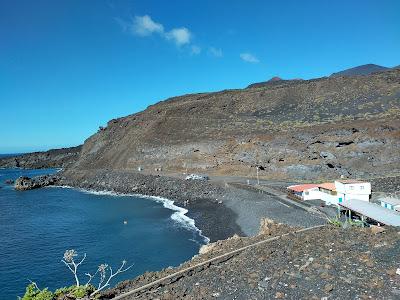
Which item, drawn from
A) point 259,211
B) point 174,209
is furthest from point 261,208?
point 174,209

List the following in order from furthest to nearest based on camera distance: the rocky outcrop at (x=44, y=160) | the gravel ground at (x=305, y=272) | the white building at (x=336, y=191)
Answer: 1. the rocky outcrop at (x=44, y=160)
2. the white building at (x=336, y=191)
3. the gravel ground at (x=305, y=272)

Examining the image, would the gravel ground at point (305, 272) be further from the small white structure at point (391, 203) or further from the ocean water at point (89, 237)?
the small white structure at point (391, 203)

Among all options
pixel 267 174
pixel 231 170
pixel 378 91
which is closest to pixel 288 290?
pixel 267 174

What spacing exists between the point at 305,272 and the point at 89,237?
29.8 metres

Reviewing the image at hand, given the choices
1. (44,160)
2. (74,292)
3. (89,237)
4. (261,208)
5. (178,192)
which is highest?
(44,160)

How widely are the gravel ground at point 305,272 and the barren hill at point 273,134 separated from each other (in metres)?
41.2

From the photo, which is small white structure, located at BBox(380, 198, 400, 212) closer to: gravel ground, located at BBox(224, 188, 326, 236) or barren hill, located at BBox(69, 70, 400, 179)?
gravel ground, located at BBox(224, 188, 326, 236)

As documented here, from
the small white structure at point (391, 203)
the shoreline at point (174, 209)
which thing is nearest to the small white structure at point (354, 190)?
the small white structure at point (391, 203)

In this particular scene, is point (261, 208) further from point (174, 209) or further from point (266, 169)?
point (266, 169)

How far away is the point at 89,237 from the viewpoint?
1539 inches

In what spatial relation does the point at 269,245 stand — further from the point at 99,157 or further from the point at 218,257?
the point at 99,157

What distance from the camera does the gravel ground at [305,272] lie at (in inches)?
472

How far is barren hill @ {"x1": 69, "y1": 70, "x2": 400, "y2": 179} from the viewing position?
58625 mm

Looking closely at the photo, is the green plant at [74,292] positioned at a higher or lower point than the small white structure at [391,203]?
lower
